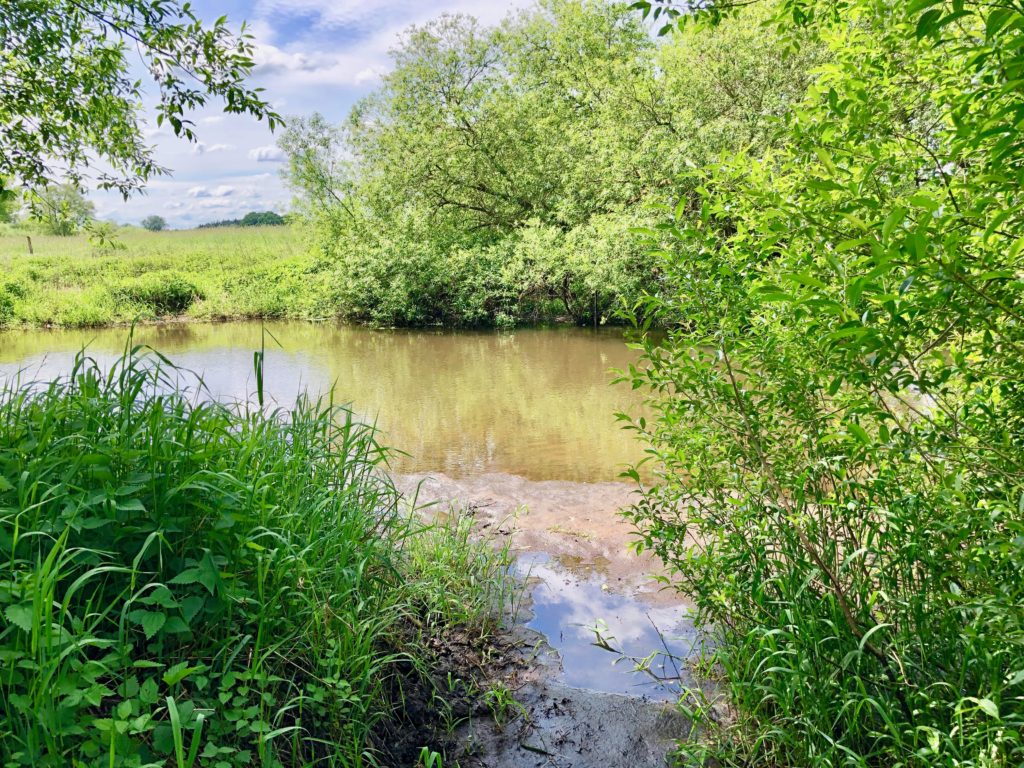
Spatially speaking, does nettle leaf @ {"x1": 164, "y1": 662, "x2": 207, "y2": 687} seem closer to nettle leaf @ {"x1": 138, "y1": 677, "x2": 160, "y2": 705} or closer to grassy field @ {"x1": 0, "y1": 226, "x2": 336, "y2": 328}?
nettle leaf @ {"x1": 138, "y1": 677, "x2": 160, "y2": 705}

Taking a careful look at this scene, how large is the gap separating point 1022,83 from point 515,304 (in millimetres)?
16672

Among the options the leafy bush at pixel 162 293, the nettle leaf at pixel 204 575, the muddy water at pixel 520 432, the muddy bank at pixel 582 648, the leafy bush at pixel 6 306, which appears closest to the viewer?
the nettle leaf at pixel 204 575

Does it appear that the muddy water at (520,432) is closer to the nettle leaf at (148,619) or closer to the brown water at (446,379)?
the brown water at (446,379)

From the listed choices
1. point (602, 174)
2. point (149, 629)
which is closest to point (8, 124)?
point (149, 629)

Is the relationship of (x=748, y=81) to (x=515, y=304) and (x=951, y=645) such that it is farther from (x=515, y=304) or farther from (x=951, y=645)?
(x=951, y=645)

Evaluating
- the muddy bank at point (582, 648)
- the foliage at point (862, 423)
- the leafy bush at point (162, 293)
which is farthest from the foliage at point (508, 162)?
the foliage at point (862, 423)

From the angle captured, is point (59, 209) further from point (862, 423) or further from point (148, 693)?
point (862, 423)

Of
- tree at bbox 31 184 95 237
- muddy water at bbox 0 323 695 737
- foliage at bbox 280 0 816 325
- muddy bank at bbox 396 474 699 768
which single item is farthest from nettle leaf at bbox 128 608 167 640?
foliage at bbox 280 0 816 325

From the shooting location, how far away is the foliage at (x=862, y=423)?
1.62 metres

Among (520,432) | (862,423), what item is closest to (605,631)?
(862,423)

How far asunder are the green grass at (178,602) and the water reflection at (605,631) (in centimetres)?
89

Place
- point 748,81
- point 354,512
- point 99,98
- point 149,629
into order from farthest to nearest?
point 748,81, point 99,98, point 354,512, point 149,629

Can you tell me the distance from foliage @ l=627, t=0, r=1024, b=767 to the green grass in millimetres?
1488

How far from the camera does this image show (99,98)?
15.9 ft
